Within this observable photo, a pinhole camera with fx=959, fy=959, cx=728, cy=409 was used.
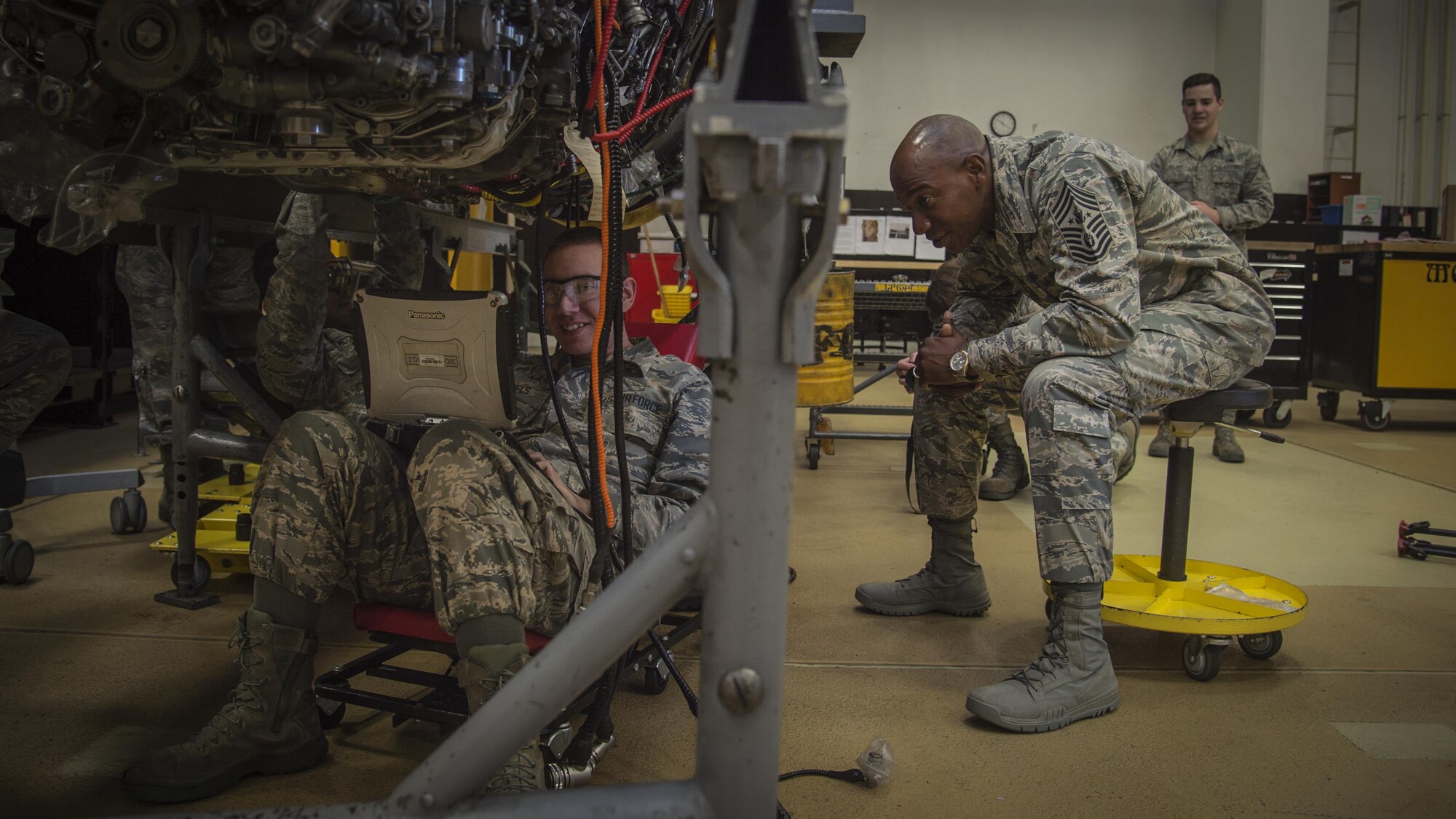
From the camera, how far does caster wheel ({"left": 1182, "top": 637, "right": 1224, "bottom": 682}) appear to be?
1961 millimetres

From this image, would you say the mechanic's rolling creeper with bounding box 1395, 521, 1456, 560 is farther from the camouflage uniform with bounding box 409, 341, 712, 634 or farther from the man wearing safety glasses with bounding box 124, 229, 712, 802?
the man wearing safety glasses with bounding box 124, 229, 712, 802

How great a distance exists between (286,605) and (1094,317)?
151 centimetres

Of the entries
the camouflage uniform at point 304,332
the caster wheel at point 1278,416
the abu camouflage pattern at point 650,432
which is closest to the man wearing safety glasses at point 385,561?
the abu camouflage pattern at point 650,432

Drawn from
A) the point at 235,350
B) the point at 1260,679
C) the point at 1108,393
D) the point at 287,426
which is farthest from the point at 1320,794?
the point at 235,350

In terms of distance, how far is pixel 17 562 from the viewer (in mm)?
2398

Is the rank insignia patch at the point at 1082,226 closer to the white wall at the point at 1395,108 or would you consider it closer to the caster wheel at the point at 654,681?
the caster wheel at the point at 654,681

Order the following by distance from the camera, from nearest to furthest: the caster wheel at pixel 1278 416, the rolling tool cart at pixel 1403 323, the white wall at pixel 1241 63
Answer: the rolling tool cart at pixel 1403 323 < the caster wheel at pixel 1278 416 < the white wall at pixel 1241 63

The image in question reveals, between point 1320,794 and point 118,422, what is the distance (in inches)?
206

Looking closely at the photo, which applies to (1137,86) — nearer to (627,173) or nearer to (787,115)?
(627,173)

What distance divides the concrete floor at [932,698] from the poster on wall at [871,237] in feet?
11.6

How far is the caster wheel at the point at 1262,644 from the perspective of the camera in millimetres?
2047

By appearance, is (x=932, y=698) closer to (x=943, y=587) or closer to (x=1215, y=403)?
(x=943, y=587)

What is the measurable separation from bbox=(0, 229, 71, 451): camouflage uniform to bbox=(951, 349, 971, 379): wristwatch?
77.7 inches

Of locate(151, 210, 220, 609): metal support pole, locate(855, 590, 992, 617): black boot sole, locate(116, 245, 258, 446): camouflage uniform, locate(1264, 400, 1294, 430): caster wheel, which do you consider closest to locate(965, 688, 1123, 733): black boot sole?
locate(855, 590, 992, 617): black boot sole
